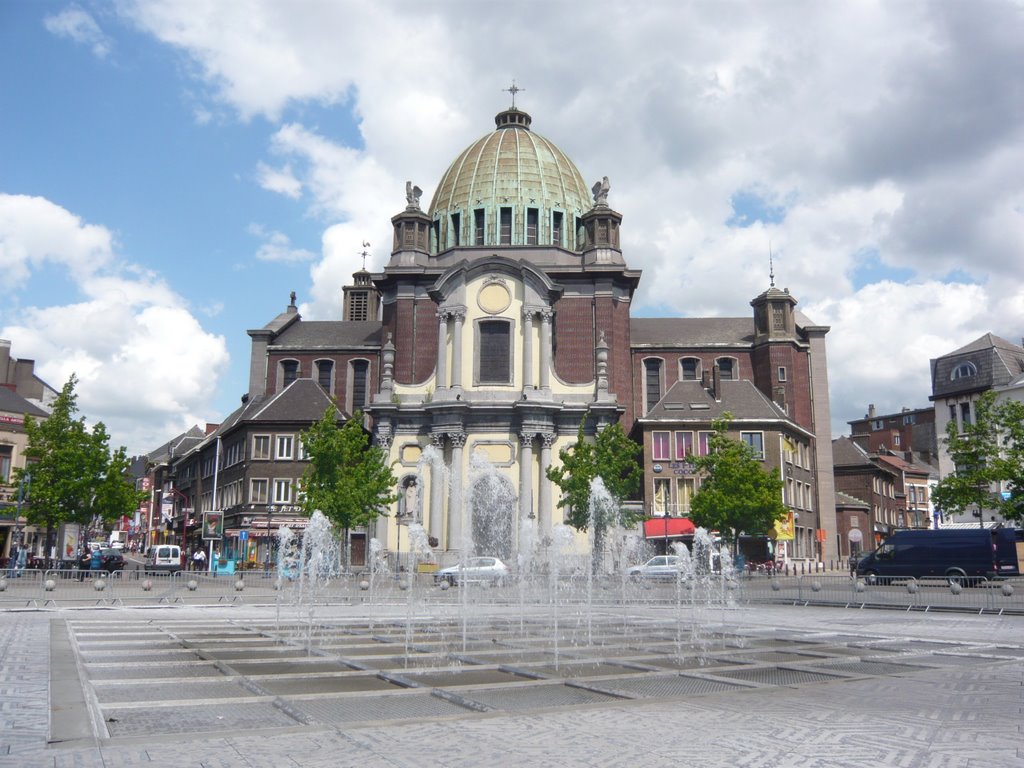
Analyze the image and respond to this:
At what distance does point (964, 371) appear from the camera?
7519cm

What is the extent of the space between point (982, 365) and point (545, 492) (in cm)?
4391

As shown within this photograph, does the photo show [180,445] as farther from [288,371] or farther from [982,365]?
[982,365]

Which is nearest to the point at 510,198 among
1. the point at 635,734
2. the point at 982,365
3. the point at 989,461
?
→ the point at 989,461

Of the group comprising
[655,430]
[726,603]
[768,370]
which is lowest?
[726,603]

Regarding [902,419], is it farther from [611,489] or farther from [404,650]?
[404,650]

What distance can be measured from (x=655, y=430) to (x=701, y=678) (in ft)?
141

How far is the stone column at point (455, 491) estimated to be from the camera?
48.6 metres

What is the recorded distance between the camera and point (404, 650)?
1388 cm

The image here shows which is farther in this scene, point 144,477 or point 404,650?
point 144,477

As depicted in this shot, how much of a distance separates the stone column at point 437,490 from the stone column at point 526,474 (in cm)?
439

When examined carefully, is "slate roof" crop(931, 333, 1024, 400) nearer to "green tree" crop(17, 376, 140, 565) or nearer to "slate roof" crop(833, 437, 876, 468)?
"slate roof" crop(833, 437, 876, 468)

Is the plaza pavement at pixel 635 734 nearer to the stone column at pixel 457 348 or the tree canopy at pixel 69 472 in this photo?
the tree canopy at pixel 69 472

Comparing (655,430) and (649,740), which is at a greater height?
(655,430)

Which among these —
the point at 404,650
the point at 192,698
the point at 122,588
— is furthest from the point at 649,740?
the point at 122,588
